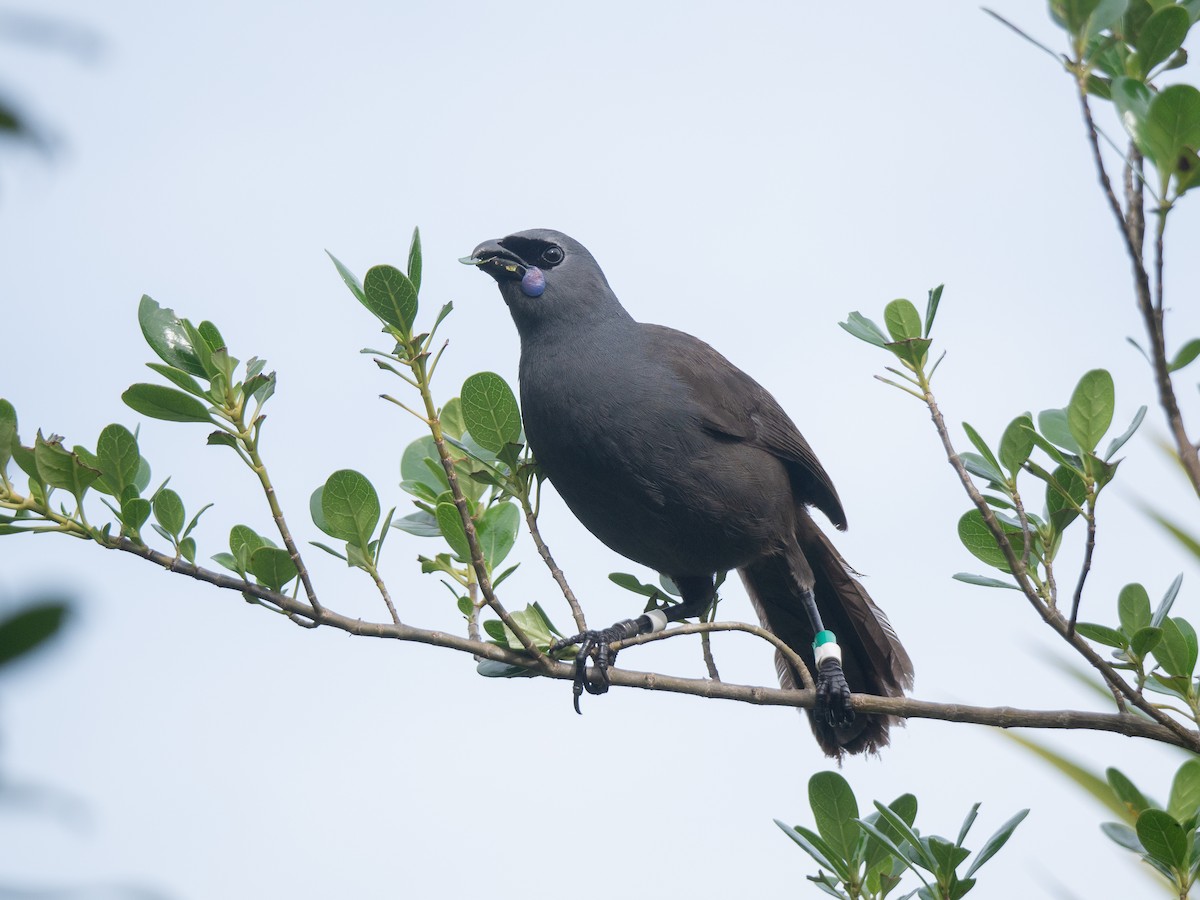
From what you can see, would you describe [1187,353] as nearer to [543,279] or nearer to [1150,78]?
[1150,78]

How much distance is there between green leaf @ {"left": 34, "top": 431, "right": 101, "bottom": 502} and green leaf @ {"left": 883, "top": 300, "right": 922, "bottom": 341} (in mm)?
2207

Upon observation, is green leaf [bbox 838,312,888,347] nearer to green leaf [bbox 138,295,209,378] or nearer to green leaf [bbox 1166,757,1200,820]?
green leaf [bbox 1166,757,1200,820]

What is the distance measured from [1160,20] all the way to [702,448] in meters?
2.72

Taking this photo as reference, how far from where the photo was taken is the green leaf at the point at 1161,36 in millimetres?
2637

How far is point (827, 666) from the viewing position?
5309 mm

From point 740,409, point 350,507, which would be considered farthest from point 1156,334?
point 740,409

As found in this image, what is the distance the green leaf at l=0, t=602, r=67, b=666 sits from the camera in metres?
0.52

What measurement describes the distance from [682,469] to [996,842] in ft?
7.30

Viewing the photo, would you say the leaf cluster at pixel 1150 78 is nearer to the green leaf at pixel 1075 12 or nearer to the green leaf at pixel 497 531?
the green leaf at pixel 1075 12

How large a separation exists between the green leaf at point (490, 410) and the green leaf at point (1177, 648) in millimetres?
1959

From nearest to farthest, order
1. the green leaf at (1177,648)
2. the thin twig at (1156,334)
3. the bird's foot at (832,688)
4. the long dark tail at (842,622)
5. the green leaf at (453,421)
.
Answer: the thin twig at (1156,334)
the green leaf at (1177,648)
the green leaf at (453,421)
the bird's foot at (832,688)
the long dark tail at (842,622)

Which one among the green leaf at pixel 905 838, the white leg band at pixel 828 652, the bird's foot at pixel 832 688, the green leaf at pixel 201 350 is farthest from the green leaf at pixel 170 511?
the white leg band at pixel 828 652

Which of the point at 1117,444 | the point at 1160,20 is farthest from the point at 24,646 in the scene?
the point at 1117,444

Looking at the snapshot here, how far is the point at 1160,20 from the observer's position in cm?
265
